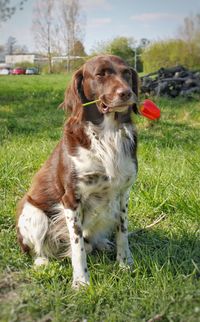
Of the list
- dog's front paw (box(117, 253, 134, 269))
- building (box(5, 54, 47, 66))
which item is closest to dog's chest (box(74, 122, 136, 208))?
dog's front paw (box(117, 253, 134, 269))

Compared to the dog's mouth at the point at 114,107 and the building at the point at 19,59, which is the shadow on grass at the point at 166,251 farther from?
the building at the point at 19,59

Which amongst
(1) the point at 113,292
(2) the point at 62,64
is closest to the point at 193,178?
(1) the point at 113,292

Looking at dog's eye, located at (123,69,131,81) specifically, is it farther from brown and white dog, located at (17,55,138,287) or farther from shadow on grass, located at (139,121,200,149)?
shadow on grass, located at (139,121,200,149)

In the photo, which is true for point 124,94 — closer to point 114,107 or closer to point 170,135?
point 114,107

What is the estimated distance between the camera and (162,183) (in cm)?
404

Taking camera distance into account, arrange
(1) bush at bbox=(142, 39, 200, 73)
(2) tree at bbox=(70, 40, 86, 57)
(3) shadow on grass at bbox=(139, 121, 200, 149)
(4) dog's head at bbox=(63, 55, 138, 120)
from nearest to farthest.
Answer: (4) dog's head at bbox=(63, 55, 138, 120)
(3) shadow on grass at bbox=(139, 121, 200, 149)
(1) bush at bbox=(142, 39, 200, 73)
(2) tree at bbox=(70, 40, 86, 57)

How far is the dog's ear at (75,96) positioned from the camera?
104 inches

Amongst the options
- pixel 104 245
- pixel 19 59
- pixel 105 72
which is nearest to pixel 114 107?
pixel 105 72

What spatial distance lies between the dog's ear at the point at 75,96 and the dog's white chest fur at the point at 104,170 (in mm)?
138

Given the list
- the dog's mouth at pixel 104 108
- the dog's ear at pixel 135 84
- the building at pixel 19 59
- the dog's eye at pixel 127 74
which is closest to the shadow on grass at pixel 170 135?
the dog's ear at pixel 135 84

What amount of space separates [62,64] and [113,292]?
3878 cm

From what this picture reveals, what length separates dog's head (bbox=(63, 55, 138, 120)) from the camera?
94.2 inches

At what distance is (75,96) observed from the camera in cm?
265

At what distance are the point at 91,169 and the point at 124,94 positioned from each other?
1.66 feet
